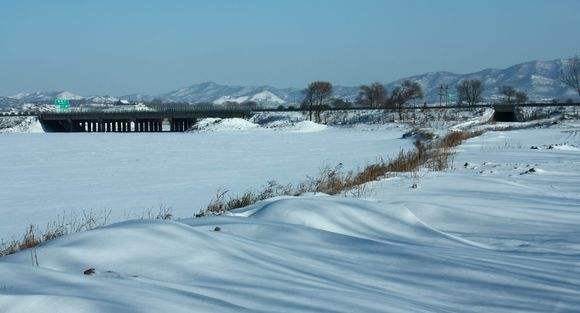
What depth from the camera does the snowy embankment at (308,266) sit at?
12.1ft

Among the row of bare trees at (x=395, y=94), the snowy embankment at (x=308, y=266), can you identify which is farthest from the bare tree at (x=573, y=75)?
the snowy embankment at (x=308, y=266)

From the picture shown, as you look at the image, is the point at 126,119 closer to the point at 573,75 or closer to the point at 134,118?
the point at 134,118

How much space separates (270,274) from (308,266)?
0.47 meters

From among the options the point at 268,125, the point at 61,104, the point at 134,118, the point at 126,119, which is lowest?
the point at 268,125

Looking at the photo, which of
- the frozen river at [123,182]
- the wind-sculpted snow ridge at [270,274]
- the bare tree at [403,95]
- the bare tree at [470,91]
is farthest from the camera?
the bare tree at [470,91]

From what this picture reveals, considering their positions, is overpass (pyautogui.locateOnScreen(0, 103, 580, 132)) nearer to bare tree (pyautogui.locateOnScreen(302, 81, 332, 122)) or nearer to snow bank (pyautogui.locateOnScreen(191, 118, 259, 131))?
bare tree (pyautogui.locateOnScreen(302, 81, 332, 122))

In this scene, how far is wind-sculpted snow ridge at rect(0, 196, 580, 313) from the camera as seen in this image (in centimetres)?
361

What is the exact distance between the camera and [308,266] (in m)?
4.91

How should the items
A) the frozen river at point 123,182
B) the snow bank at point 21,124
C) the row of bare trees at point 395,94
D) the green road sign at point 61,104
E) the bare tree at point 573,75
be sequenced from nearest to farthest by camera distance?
the frozen river at point 123,182
the bare tree at point 573,75
the row of bare trees at point 395,94
the snow bank at point 21,124
the green road sign at point 61,104

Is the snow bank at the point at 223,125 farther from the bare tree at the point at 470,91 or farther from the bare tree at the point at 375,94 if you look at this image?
the bare tree at the point at 470,91

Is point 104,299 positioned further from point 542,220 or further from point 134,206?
point 134,206

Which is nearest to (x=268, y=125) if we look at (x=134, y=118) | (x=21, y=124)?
(x=134, y=118)

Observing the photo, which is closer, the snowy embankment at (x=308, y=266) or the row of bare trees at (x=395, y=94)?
the snowy embankment at (x=308, y=266)

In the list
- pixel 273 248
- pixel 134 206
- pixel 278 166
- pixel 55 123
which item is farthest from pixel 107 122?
pixel 273 248
